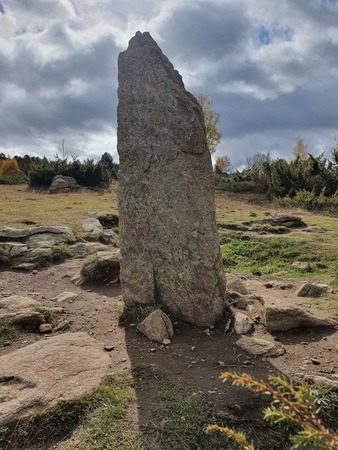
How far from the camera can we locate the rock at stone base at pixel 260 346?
4719mm

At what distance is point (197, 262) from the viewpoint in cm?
539

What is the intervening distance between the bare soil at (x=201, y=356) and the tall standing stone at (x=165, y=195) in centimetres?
52

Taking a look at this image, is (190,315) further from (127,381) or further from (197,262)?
(127,381)

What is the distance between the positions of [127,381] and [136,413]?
0.54 m

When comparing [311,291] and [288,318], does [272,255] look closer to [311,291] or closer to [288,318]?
[311,291]

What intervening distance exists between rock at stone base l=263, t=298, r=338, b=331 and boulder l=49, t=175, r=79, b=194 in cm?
1999

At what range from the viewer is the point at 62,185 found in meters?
23.8

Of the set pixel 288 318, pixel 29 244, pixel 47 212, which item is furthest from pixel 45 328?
pixel 47 212

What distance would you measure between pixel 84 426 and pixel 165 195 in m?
3.10

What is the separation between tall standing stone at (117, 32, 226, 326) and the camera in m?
5.44

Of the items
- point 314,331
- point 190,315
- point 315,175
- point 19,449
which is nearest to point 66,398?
point 19,449

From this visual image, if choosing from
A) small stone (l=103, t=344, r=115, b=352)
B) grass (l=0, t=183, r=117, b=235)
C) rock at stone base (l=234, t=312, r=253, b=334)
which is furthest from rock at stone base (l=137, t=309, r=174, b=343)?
grass (l=0, t=183, r=117, b=235)

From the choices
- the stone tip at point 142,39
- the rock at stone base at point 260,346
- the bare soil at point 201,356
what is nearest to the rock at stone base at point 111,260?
the bare soil at point 201,356

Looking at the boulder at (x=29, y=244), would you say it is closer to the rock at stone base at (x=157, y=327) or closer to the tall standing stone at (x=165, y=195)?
the tall standing stone at (x=165, y=195)
